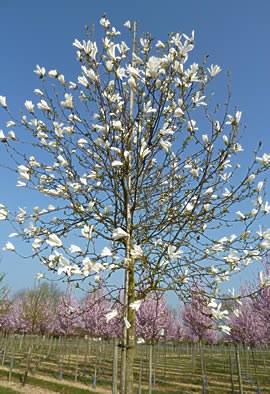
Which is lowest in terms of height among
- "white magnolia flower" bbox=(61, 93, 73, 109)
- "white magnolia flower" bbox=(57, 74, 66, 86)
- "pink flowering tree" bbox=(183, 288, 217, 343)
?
"pink flowering tree" bbox=(183, 288, 217, 343)

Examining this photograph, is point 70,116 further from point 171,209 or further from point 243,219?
point 243,219

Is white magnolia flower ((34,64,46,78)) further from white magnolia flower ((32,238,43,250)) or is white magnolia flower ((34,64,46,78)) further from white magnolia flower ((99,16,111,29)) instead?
white magnolia flower ((32,238,43,250))

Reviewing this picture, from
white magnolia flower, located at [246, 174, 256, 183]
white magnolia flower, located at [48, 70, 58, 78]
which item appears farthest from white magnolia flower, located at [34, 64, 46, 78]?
white magnolia flower, located at [246, 174, 256, 183]

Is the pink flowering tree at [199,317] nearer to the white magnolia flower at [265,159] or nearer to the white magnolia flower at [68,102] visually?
the white magnolia flower at [265,159]

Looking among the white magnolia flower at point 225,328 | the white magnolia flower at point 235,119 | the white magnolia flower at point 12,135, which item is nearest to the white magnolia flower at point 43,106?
the white magnolia flower at point 12,135

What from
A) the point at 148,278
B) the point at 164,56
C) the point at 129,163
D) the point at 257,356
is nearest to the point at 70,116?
the point at 129,163

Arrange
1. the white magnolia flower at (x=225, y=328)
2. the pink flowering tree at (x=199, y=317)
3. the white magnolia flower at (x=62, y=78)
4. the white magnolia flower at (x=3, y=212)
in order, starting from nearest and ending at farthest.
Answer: the white magnolia flower at (x=225, y=328), the pink flowering tree at (x=199, y=317), the white magnolia flower at (x=3, y=212), the white magnolia flower at (x=62, y=78)

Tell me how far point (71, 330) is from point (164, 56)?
24.9 meters

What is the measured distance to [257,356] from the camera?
31422 millimetres

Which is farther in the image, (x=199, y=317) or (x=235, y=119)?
(x=199, y=317)

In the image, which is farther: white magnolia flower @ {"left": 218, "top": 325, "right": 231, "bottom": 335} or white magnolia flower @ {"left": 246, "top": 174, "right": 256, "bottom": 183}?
white magnolia flower @ {"left": 246, "top": 174, "right": 256, "bottom": 183}

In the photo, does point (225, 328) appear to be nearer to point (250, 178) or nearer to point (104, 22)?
point (250, 178)

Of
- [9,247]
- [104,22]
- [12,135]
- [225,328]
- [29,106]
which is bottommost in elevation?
[225,328]

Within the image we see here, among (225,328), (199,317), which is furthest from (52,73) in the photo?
(199,317)
